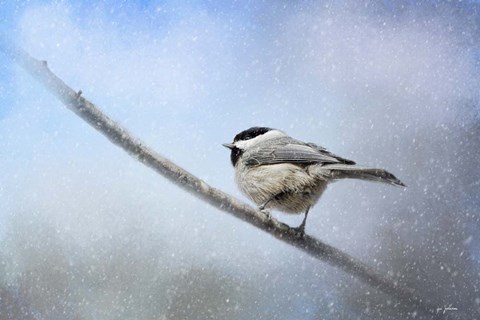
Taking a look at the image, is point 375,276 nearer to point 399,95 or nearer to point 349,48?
point 399,95

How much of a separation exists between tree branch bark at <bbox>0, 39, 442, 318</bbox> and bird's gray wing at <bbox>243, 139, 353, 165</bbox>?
21 cm

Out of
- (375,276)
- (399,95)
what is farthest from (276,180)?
(399,95)

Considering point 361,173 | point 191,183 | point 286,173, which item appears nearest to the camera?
point 191,183

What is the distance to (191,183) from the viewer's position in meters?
1.53

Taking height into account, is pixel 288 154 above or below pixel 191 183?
above

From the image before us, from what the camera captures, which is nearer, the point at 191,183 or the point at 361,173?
the point at 191,183

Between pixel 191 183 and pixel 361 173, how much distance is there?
1.51 ft

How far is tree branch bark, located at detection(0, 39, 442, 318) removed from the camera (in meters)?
1.41

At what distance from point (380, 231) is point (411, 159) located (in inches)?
11.3
